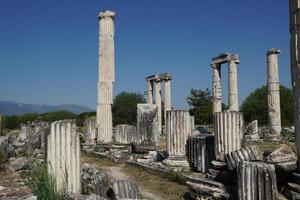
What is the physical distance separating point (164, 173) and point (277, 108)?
58.9ft

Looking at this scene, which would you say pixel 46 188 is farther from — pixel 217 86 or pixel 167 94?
pixel 167 94

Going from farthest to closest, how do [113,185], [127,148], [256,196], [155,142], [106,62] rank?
[106,62] → [127,148] → [155,142] → [113,185] → [256,196]

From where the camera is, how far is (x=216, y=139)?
11.2 meters

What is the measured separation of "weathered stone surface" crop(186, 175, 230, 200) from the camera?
306 inches

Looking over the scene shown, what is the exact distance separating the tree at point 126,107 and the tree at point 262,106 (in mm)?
18320

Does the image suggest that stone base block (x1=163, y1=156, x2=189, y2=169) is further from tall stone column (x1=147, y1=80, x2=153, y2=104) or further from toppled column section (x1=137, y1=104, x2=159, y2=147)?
tall stone column (x1=147, y1=80, x2=153, y2=104)

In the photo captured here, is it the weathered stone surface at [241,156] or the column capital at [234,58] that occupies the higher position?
the column capital at [234,58]

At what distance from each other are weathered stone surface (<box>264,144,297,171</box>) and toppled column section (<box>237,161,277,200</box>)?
106 centimetres

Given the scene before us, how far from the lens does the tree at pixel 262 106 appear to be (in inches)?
2115

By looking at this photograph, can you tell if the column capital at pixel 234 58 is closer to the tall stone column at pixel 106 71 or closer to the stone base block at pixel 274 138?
the stone base block at pixel 274 138

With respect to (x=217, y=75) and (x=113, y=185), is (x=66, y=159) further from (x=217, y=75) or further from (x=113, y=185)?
(x=217, y=75)

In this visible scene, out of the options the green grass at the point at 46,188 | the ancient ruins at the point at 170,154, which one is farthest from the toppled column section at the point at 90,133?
the green grass at the point at 46,188

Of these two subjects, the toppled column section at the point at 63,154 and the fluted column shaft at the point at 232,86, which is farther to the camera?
the fluted column shaft at the point at 232,86

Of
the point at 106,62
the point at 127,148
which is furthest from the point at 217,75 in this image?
the point at 127,148
